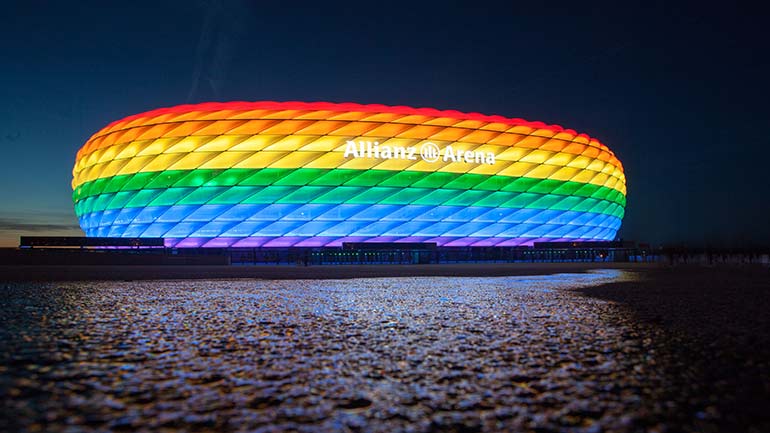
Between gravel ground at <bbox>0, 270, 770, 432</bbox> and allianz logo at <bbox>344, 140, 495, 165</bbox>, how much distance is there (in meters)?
25.3

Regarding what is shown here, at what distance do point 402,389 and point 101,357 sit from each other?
6.17 ft

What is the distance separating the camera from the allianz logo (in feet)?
99.4

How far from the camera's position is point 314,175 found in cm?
3023

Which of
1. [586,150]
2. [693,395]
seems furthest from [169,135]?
[693,395]

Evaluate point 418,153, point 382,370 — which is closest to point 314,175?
point 418,153

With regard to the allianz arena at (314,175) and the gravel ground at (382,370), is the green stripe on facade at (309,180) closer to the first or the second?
the allianz arena at (314,175)

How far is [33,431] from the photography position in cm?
172

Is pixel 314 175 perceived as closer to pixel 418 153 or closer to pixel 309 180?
pixel 309 180

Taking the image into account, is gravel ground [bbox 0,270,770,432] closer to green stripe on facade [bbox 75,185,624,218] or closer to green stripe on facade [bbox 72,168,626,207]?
green stripe on facade [bbox 72,168,626,207]

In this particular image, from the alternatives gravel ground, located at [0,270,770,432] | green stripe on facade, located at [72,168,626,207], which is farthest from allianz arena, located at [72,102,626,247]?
gravel ground, located at [0,270,770,432]

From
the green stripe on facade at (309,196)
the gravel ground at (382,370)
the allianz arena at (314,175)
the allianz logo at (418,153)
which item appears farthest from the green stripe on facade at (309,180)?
the gravel ground at (382,370)

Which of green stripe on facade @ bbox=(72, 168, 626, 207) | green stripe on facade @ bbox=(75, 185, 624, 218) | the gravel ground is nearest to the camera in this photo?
the gravel ground

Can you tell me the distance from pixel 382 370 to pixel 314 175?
91.8ft

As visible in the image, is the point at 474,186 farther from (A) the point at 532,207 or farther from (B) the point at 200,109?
(B) the point at 200,109
